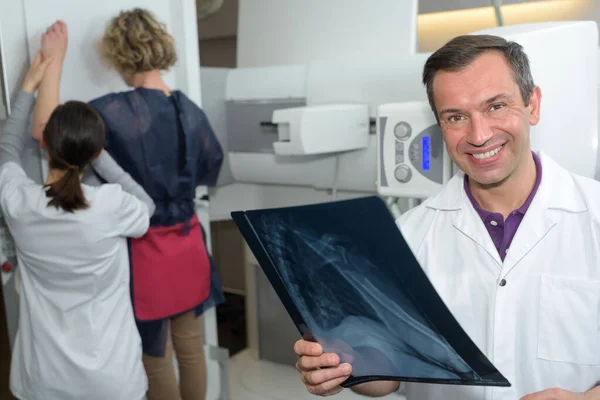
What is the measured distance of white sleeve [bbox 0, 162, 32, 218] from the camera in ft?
4.98

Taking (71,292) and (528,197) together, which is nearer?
(528,197)

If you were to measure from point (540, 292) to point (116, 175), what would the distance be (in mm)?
1237

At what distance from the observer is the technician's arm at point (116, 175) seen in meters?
1.72

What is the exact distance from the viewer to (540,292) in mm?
970

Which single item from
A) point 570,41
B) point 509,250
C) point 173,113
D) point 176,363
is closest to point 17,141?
point 173,113

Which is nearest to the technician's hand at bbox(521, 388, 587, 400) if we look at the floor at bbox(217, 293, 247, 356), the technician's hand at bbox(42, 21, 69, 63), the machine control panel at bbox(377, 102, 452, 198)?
the machine control panel at bbox(377, 102, 452, 198)

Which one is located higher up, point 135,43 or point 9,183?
point 135,43

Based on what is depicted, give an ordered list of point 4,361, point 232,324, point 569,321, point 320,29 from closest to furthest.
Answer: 1. point 569,321
2. point 320,29
3. point 4,361
4. point 232,324

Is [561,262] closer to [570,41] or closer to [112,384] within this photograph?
[570,41]

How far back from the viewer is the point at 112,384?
1.64 meters

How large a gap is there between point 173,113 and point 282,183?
2.75ft

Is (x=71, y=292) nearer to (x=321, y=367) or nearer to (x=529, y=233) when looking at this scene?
(x=321, y=367)

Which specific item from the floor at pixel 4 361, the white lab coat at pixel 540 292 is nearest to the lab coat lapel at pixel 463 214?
the white lab coat at pixel 540 292

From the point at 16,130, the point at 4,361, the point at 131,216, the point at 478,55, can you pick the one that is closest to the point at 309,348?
the point at 478,55
